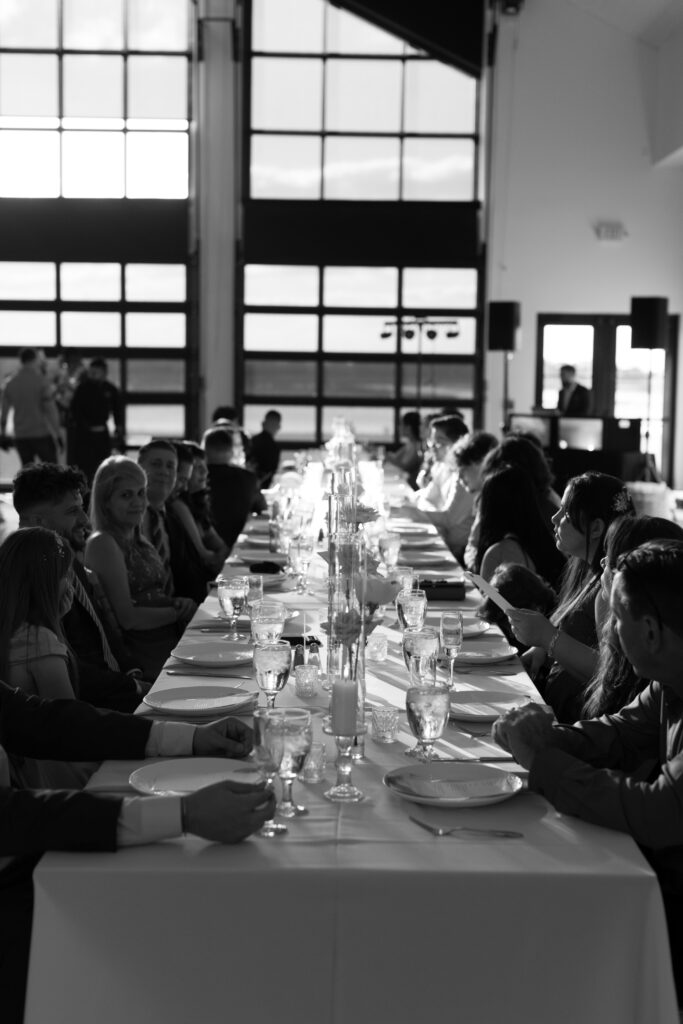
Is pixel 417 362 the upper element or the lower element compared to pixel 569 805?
upper

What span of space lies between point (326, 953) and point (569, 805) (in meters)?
0.46

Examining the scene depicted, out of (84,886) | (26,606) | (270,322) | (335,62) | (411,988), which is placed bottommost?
(411,988)

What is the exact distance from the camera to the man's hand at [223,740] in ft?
7.32

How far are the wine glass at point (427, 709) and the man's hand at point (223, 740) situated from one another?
0.31 metres

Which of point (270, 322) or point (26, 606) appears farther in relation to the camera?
point (270, 322)

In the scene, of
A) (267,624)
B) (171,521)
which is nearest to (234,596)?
(267,624)

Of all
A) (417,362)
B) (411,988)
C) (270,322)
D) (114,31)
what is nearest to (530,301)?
(417,362)

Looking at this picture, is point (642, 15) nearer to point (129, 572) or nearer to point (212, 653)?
point (129, 572)

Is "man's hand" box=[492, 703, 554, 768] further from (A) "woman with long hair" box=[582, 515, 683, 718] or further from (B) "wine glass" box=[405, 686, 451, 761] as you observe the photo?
(A) "woman with long hair" box=[582, 515, 683, 718]

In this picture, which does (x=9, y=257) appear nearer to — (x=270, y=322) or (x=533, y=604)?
(x=270, y=322)

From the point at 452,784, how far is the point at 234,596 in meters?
1.38

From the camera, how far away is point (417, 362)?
14.5 meters

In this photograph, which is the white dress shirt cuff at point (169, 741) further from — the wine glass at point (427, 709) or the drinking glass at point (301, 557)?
the drinking glass at point (301, 557)

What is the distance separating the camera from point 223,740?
2.24 m
